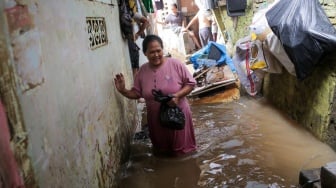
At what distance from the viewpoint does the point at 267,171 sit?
3.37 meters

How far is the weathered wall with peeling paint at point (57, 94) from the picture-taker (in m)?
1.41

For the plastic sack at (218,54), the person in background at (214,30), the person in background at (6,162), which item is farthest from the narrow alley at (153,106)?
the person in background at (214,30)

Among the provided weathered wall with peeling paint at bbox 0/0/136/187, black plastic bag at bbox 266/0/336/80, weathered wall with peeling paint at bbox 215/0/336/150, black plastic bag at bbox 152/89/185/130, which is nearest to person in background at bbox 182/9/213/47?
weathered wall with peeling paint at bbox 215/0/336/150

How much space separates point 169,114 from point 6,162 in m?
2.35

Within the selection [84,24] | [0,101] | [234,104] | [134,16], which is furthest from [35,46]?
[234,104]

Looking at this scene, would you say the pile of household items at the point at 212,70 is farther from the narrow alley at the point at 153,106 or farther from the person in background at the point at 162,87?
the person in background at the point at 162,87

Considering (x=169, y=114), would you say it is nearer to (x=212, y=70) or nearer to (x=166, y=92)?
(x=166, y=92)

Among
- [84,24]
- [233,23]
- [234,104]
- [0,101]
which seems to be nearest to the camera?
[0,101]

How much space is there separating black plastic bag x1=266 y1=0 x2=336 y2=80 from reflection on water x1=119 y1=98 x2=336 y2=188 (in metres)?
0.95

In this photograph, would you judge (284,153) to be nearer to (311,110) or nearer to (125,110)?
(311,110)

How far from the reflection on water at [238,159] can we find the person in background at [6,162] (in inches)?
86.2

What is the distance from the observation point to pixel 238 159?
3729 millimetres

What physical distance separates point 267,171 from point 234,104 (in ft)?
9.05

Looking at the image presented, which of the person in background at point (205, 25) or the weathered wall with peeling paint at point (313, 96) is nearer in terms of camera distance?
the weathered wall with peeling paint at point (313, 96)
